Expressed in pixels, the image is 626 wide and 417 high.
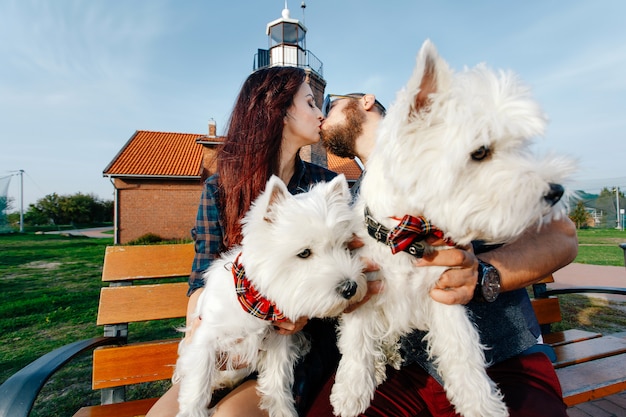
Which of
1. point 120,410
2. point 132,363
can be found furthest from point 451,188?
point 132,363

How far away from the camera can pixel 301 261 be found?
1823 mm

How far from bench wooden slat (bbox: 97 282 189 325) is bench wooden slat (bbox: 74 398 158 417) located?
23.5 inches

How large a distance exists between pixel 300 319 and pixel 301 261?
317mm

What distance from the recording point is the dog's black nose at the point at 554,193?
1.30m

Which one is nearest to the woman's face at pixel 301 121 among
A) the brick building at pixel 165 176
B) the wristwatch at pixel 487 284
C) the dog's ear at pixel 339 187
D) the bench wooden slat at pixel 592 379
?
the dog's ear at pixel 339 187

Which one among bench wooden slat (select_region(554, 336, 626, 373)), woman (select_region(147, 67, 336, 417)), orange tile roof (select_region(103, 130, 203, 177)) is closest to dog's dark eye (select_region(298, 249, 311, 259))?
woman (select_region(147, 67, 336, 417))

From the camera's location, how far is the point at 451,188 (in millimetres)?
1379

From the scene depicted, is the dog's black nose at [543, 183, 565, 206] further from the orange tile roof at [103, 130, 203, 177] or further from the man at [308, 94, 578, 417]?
the orange tile roof at [103, 130, 203, 177]

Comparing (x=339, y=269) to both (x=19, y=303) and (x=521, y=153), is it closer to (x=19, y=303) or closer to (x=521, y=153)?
(x=521, y=153)

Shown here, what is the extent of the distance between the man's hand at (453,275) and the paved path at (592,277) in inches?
291

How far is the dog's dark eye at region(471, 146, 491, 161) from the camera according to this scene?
53.6 inches

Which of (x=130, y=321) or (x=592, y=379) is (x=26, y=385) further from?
(x=592, y=379)

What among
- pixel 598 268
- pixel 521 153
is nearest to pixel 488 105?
pixel 521 153

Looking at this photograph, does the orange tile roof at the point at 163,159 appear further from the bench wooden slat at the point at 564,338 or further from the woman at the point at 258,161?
the woman at the point at 258,161
